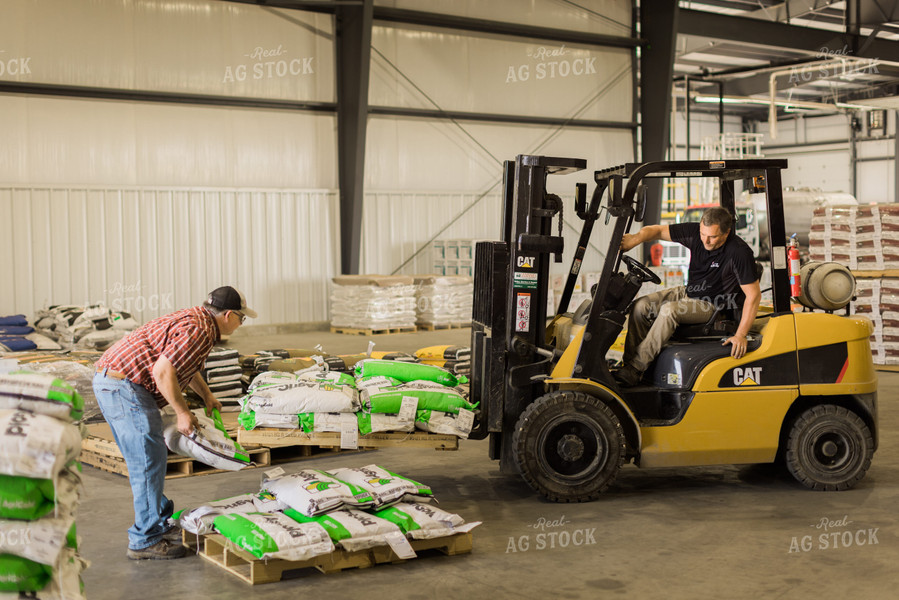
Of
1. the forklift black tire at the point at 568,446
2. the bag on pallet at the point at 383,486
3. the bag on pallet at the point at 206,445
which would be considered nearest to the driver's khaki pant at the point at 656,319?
the forklift black tire at the point at 568,446

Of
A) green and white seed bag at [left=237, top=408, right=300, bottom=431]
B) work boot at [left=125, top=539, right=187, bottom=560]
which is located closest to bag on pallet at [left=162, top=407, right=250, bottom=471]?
work boot at [left=125, top=539, right=187, bottom=560]

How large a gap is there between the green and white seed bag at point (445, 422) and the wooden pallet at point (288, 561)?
92 centimetres

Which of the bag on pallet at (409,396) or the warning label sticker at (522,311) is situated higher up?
the warning label sticker at (522,311)

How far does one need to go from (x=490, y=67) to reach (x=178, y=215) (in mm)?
6818

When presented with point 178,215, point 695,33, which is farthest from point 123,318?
point 695,33

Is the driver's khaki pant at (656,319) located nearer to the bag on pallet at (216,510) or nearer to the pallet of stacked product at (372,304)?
the bag on pallet at (216,510)

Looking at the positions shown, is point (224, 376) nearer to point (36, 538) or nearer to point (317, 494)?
point (317, 494)

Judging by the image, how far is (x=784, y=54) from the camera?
23516 mm

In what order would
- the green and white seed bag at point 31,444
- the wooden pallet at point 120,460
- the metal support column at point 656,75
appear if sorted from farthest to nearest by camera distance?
the metal support column at point 656,75 < the wooden pallet at point 120,460 < the green and white seed bag at point 31,444

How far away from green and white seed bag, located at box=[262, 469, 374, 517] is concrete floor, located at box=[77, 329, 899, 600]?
1.17 ft

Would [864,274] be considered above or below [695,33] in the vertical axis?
below

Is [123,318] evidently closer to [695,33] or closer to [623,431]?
[623,431]

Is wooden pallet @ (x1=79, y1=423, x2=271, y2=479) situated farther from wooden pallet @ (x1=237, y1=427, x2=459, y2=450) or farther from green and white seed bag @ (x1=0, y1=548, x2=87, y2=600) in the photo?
green and white seed bag @ (x1=0, y1=548, x2=87, y2=600)

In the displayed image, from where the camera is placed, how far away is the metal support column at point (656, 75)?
747 inches
